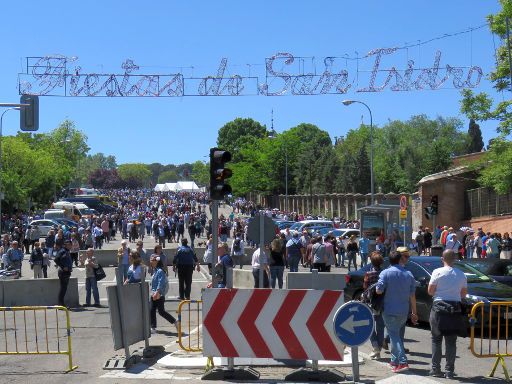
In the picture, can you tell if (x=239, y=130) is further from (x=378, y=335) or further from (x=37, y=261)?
(x=378, y=335)

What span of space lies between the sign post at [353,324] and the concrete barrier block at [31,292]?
487 inches

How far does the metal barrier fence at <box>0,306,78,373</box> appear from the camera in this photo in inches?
480

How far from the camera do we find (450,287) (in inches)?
416

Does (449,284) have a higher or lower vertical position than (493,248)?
higher

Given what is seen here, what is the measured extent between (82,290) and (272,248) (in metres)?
7.34

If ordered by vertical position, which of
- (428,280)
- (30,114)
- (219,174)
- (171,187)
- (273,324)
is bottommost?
(273,324)

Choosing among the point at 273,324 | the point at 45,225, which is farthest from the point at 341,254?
the point at 273,324

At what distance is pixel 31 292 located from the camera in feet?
67.7

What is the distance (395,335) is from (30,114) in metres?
15.9

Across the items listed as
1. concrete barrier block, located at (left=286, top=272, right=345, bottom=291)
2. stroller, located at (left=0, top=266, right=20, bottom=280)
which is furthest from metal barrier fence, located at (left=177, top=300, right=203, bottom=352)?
stroller, located at (left=0, top=266, right=20, bottom=280)

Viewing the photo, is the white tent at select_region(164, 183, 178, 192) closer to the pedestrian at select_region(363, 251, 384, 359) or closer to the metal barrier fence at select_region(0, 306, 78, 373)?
the metal barrier fence at select_region(0, 306, 78, 373)

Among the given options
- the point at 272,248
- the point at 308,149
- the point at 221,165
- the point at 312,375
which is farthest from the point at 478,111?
the point at 308,149

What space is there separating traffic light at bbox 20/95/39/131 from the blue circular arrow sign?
1596cm

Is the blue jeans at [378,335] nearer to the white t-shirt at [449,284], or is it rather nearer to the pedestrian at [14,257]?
the white t-shirt at [449,284]
